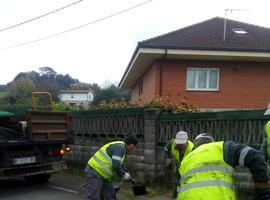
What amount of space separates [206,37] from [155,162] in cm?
937

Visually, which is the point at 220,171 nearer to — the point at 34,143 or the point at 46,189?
the point at 34,143

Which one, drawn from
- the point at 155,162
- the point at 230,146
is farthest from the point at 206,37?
the point at 230,146

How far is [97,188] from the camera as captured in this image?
6.67 metres

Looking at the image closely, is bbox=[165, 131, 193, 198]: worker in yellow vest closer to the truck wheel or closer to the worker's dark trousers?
the worker's dark trousers

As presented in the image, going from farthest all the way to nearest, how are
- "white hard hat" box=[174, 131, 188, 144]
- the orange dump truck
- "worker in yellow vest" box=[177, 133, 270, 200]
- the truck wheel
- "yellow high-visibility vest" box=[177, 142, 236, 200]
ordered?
the truck wheel, the orange dump truck, "white hard hat" box=[174, 131, 188, 144], "yellow high-visibility vest" box=[177, 142, 236, 200], "worker in yellow vest" box=[177, 133, 270, 200]

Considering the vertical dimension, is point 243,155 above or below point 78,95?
above

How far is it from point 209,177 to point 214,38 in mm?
15371

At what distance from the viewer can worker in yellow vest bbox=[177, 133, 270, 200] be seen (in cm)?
323

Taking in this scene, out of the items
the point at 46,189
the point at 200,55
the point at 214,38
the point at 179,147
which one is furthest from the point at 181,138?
the point at 214,38

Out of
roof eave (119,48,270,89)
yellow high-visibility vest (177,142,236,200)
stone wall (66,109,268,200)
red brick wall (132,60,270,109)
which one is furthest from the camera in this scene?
red brick wall (132,60,270,109)

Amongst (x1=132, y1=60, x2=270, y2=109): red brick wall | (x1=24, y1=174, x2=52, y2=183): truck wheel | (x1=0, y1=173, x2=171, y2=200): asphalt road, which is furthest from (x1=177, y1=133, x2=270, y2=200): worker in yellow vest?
(x1=132, y1=60, x2=270, y2=109): red brick wall

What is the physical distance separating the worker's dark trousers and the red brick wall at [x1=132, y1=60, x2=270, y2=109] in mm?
11084

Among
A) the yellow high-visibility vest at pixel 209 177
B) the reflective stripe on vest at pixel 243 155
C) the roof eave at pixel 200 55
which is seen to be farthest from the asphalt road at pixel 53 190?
the roof eave at pixel 200 55

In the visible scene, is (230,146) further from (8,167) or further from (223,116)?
(8,167)
